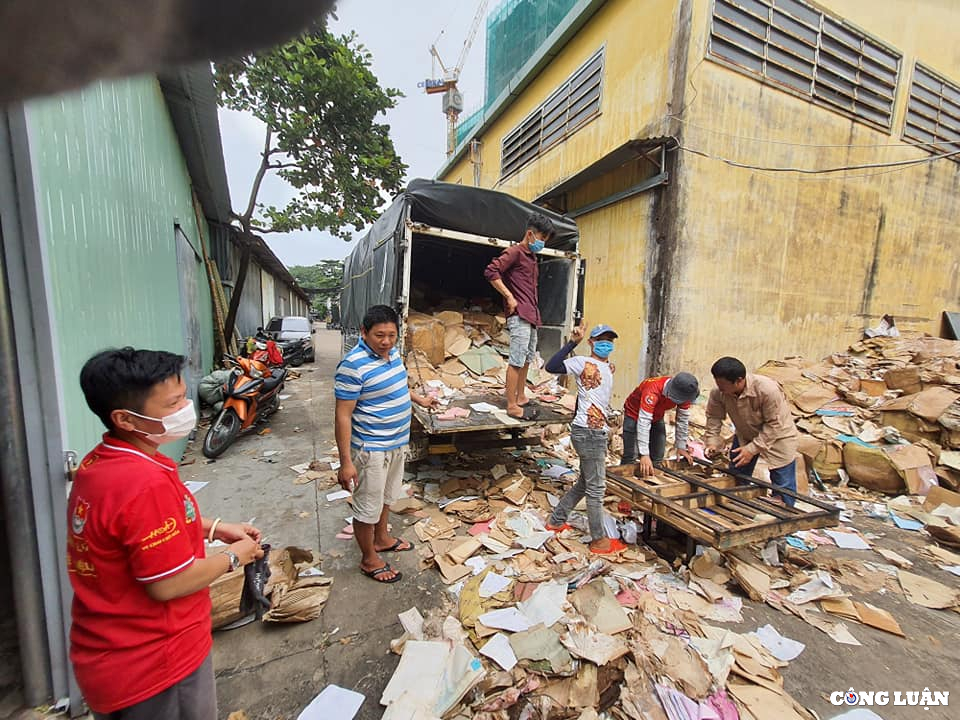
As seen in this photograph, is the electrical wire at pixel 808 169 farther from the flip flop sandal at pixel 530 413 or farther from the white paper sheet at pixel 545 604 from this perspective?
the white paper sheet at pixel 545 604

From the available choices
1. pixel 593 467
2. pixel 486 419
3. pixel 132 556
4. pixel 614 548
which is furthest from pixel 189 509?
pixel 614 548

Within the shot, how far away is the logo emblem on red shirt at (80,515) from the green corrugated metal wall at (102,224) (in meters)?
0.89

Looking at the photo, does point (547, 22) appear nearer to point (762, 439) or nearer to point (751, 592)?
point (762, 439)

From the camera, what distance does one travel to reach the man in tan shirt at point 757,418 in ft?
10.1

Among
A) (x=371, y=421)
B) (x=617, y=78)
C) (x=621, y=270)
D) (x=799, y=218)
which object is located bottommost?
(x=371, y=421)

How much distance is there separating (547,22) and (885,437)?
427 inches

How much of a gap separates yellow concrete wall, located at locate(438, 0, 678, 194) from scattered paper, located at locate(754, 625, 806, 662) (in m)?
6.35

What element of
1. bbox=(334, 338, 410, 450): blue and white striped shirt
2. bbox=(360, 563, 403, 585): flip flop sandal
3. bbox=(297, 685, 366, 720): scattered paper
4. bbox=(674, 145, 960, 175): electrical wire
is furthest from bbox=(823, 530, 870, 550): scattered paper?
bbox=(674, 145, 960, 175): electrical wire

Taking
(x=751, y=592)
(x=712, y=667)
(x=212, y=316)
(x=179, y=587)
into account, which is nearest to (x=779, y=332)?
(x=751, y=592)

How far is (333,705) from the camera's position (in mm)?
1801

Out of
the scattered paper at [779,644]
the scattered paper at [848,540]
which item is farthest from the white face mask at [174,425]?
the scattered paper at [848,540]

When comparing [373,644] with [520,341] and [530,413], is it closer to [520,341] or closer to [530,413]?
[530,413]

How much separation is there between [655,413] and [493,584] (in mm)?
2202

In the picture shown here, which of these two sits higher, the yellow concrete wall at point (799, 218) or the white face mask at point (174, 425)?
the yellow concrete wall at point (799, 218)
